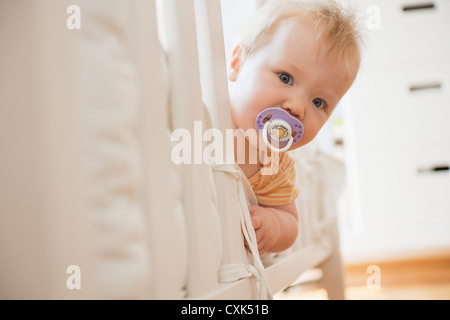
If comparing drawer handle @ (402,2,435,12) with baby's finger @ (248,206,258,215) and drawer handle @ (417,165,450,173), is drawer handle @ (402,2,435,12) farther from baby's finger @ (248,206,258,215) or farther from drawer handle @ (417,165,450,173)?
baby's finger @ (248,206,258,215)

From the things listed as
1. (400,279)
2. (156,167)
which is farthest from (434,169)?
(156,167)

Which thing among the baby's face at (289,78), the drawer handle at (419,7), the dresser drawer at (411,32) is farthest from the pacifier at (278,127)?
the drawer handle at (419,7)

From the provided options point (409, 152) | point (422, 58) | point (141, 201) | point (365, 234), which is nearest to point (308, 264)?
point (141, 201)

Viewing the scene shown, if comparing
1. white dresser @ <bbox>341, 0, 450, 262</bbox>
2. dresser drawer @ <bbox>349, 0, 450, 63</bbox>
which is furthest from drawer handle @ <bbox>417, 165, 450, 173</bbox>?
dresser drawer @ <bbox>349, 0, 450, 63</bbox>

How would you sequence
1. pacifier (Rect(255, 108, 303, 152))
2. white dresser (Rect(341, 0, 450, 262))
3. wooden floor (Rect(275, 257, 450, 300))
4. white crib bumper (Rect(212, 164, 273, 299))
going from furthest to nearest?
white dresser (Rect(341, 0, 450, 262)) → wooden floor (Rect(275, 257, 450, 300)) → pacifier (Rect(255, 108, 303, 152)) → white crib bumper (Rect(212, 164, 273, 299))

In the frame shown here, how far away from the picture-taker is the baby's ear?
0.60 meters

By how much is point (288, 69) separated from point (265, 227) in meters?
0.20

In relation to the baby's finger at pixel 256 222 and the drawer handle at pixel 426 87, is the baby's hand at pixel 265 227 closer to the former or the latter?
the baby's finger at pixel 256 222

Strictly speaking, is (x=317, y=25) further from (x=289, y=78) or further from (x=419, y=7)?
(x=419, y=7)

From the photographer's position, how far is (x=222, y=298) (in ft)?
1.23

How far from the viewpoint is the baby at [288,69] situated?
1.80 ft

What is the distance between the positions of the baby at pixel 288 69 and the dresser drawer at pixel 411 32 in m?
1.38

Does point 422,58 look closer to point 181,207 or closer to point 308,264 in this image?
point 308,264

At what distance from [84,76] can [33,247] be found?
10 cm
